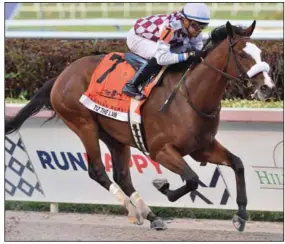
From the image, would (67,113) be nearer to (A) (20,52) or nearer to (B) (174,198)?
(B) (174,198)

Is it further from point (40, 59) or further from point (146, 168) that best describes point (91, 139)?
point (40, 59)

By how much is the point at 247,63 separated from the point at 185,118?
62cm

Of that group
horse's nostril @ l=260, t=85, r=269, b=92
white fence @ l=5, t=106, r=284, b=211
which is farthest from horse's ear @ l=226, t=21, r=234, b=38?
white fence @ l=5, t=106, r=284, b=211

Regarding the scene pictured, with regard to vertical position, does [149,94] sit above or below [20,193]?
above

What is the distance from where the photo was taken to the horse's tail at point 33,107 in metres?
6.88

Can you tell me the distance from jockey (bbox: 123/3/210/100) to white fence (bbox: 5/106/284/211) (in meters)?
1.17

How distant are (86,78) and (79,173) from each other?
117 centimetres

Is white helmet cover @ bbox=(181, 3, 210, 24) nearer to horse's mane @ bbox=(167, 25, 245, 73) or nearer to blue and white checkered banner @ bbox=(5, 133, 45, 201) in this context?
horse's mane @ bbox=(167, 25, 245, 73)

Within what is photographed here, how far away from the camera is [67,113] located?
6.57 meters

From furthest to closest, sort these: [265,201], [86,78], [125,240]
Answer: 1. [265,201]
2. [86,78]
3. [125,240]

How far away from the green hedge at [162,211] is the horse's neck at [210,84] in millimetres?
1679

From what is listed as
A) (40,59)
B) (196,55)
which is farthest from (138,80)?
(40,59)

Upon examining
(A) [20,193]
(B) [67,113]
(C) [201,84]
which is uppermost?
(C) [201,84]

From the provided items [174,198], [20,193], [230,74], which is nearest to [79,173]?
[20,193]
